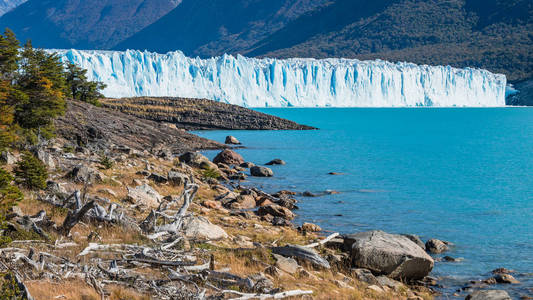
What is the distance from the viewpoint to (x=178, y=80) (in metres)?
95.4

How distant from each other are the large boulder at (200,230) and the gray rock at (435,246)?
5826 millimetres

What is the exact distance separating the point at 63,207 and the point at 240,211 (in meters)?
7.40

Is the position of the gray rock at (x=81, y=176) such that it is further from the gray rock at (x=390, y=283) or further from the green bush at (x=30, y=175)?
the gray rock at (x=390, y=283)

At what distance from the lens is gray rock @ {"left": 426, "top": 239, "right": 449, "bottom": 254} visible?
14.2m

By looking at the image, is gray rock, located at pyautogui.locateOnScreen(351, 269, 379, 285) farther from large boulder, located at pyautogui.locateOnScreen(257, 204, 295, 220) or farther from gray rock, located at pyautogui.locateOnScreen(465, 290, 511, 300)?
large boulder, located at pyautogui.locateOnScreen(257, 204, 295, 220)

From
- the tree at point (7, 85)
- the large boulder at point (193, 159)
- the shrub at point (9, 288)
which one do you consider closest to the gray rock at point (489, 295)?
Answer: the shrub at point (9, 288)

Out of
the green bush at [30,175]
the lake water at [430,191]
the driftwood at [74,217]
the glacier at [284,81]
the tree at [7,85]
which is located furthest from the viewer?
the glacier at [284,81]

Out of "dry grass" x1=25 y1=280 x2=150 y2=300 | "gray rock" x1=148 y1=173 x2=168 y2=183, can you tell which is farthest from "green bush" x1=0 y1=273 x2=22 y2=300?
"gray rock" x1=148 y1=173 x2=168 y2=183

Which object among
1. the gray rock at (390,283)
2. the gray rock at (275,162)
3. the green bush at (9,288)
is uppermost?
the green bush at (9,288)

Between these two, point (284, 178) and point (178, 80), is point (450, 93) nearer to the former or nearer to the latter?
point (178, 80)

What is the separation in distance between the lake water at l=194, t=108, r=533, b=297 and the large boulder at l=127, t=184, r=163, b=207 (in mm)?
5433

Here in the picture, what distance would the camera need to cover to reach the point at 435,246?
1427cm

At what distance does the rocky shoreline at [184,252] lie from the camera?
738 centimetres

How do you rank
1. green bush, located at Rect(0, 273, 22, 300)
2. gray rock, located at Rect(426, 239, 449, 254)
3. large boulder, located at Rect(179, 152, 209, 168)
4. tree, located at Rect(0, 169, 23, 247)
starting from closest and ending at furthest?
green bush, located at Rect(0, 273, 22, 300) → tree, located at Rect(0, 169, 23, 247) → gray rock, located at Rect(426, 239, 449, 254) → large boulder, located at Rect(179, 152, 209, 168)
